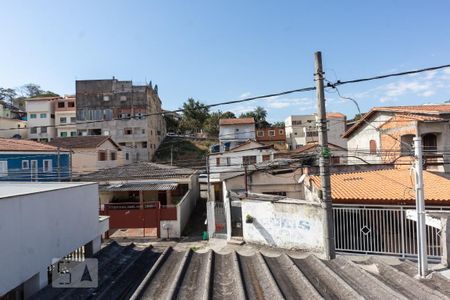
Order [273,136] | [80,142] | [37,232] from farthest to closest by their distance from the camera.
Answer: [273,136], [80,142], [37,232]

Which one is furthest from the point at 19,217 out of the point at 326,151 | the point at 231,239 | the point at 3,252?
the point at 231,239

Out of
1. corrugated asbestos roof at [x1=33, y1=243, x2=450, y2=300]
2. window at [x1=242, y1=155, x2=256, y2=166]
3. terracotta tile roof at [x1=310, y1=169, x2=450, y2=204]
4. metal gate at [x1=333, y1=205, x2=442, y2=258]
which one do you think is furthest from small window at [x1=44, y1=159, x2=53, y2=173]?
metal gate at [x1=333, y1=205, x2=442, y2=258]

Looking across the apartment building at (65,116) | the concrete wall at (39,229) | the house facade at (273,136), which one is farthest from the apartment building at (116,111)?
the concrete wall at (39,229)

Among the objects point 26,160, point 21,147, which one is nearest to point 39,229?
point 26,160

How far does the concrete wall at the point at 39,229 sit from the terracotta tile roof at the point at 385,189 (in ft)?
32.7

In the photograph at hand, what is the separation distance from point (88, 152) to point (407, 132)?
1267 inches

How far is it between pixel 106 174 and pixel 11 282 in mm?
22374

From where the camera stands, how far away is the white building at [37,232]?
4660mm

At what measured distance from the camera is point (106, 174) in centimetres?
2594

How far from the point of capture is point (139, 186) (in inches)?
909

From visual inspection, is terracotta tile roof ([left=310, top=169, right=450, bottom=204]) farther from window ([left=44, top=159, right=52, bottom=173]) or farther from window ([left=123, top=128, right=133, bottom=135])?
window ([left=123, top=128, right=133, bottom=135])

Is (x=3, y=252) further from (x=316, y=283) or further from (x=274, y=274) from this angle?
(x=316, y=283)

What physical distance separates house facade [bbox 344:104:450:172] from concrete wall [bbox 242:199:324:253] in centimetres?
544

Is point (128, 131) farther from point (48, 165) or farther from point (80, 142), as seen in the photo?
point (48, 165)
